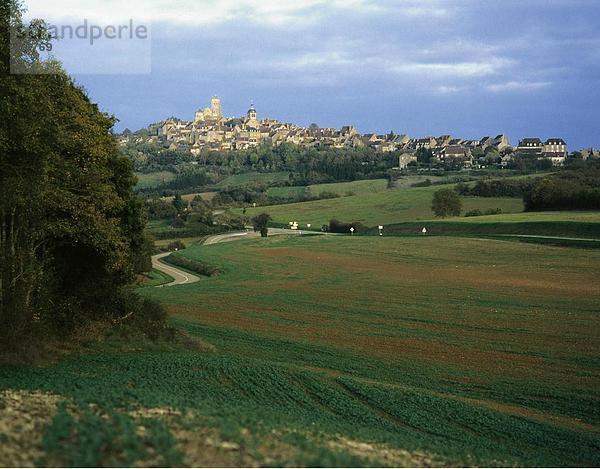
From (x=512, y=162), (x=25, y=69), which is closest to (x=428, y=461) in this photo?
(x=25, y=69)

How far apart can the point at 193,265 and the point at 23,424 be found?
64.7 metres

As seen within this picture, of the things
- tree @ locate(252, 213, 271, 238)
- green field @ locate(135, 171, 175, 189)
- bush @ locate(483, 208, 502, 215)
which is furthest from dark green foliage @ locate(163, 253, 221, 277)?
green field @ locate(135, 171, 175, 189)

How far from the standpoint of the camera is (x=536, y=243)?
242 feet

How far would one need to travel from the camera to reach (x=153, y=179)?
174m

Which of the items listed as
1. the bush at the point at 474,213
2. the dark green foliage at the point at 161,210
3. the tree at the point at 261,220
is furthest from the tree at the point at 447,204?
the dark green foliage at the point at 161,210

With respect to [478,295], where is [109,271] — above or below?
above

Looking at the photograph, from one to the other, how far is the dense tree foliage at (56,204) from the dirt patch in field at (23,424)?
328 inches

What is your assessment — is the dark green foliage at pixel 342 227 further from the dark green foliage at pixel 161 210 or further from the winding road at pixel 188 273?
the dark green foliage at pixel 161 210

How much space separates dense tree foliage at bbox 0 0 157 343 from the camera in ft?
71.8

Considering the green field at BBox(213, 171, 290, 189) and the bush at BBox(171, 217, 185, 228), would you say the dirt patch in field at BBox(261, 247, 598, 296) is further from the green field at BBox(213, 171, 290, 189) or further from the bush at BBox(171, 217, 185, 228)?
the green field at BBox(213, 171, 290, 189)

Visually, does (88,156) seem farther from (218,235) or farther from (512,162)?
(512,162)

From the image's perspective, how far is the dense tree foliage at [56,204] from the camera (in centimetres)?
2189

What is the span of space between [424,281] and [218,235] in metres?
58.1

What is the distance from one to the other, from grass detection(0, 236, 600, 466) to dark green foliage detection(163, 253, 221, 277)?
33.0ft
